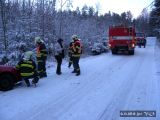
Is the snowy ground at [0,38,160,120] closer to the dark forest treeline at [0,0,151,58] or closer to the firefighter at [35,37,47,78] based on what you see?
the firefighter at [35,37,47,78]

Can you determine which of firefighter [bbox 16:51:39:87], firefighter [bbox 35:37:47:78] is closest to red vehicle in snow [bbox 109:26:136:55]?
firefighter [bbox 35:37:47:78]

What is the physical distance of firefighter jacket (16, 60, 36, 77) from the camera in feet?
38.1

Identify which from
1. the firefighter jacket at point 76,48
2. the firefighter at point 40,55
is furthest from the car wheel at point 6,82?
the firefighter jacket at point 76,48

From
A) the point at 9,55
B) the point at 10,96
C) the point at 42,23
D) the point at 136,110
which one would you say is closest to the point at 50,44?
the point at 42,23

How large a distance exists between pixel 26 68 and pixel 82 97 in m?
2.69

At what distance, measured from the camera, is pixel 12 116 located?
795 centimetres

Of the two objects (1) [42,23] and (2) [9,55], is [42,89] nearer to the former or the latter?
(2) [9,55]

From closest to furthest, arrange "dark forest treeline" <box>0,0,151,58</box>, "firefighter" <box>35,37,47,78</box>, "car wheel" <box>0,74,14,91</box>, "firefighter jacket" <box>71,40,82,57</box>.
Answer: "car wheel" <box>0,74,14,91</box> < "firefighter" <box>35,37,47,78</box> < "firefighter jacket" <box>71,40,82,57</box> < "dark forest treeline" <box>0,0,151,58</box>

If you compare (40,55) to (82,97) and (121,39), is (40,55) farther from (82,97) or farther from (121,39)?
(121,39)

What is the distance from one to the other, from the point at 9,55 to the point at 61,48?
386 centimetres

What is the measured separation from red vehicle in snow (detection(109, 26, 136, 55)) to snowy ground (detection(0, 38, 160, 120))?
1262 cm

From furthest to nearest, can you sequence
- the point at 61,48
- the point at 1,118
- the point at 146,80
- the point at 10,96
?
1. the point at 61,48
2. the point at 146,80
3. the point at 10,96
4. the point at 1,118

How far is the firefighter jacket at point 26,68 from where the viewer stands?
11609 millimetres

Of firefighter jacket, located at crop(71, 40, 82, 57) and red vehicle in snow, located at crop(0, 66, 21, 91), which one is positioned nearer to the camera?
red vehicle in snow, located at crop(0, 66, 21, 91)
